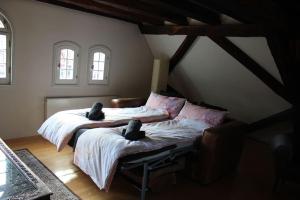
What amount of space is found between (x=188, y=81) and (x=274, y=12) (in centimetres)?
281

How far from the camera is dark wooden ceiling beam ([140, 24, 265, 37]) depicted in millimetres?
3171

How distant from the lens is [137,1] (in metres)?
3.31

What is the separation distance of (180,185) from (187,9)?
83.5 inches

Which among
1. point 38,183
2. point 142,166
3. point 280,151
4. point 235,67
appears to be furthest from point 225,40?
point 38,183

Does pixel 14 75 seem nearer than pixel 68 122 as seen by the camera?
No

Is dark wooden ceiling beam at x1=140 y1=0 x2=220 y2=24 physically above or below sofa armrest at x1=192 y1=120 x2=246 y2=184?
above

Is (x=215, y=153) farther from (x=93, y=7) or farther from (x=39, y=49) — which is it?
(x=39, y=49)

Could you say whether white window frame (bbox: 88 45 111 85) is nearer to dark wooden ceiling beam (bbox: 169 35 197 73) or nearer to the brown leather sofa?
dark wooden ceiling beam (bbox: 169 35 197 73)

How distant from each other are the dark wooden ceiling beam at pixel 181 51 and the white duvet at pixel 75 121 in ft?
4.24

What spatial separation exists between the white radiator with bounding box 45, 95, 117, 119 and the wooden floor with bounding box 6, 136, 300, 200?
1.71 ft

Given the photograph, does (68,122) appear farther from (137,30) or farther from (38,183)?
(137,30)

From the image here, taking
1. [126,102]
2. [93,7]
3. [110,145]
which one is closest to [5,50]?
[93,7]

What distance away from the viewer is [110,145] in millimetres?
2586

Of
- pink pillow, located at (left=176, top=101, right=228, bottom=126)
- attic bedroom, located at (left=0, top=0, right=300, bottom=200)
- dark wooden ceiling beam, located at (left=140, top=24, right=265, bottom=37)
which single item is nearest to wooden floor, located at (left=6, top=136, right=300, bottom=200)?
attic bedroom, located at (left=0, top=0, right=300, bottom=200)
